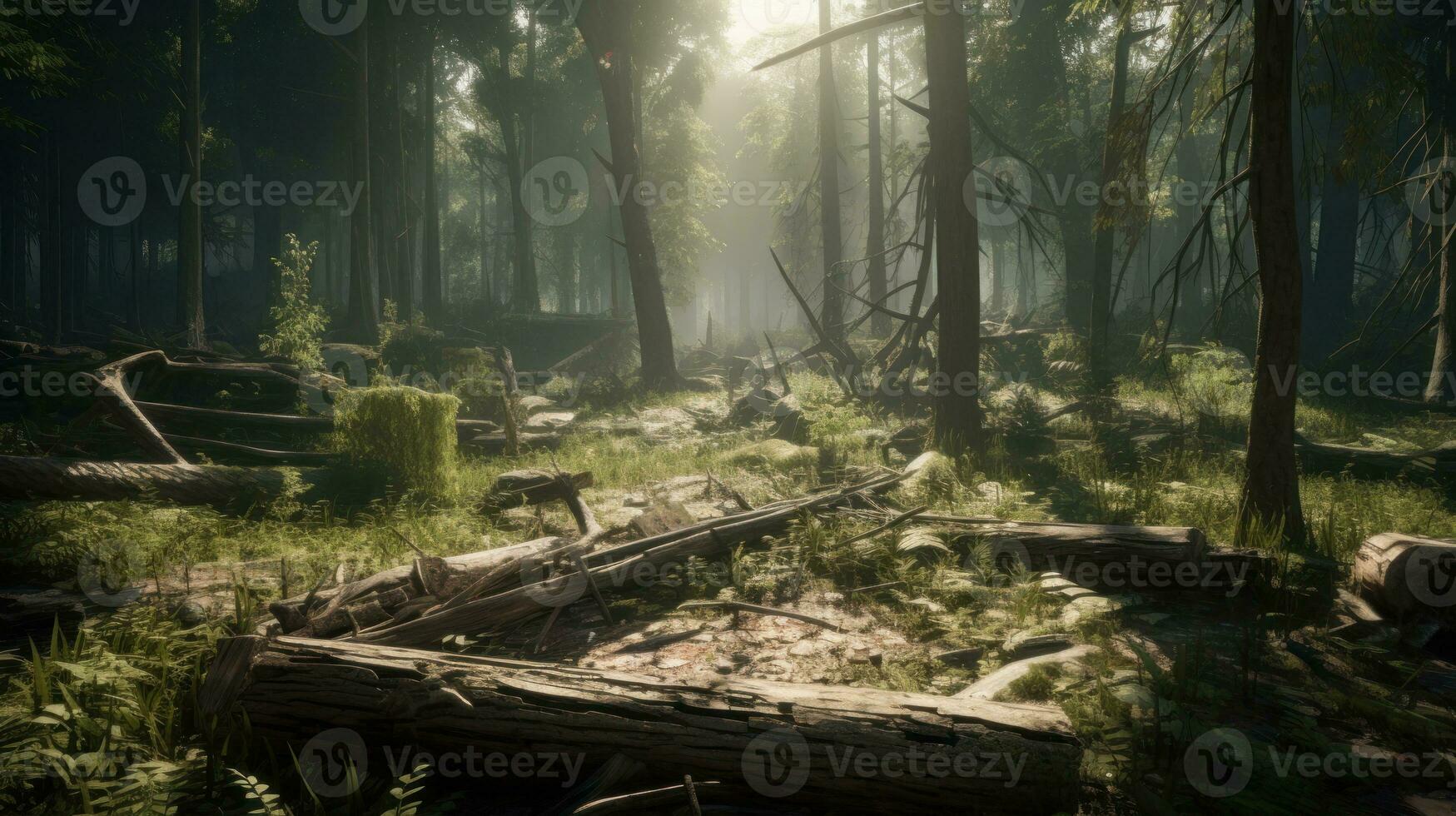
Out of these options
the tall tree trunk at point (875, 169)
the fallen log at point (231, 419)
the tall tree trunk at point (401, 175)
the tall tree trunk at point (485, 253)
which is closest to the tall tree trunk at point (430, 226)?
the tall tree trunk at point (401, 175)

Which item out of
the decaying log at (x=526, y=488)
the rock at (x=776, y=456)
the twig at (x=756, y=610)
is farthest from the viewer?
the rock at (x=776, y=456)

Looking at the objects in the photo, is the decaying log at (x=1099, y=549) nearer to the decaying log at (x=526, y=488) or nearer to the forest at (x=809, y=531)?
the forest at (x=809, y=531)

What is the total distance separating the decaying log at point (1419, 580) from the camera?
4.11 metres

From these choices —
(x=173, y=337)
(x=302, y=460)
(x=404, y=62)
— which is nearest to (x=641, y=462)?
(x=302, y=460)

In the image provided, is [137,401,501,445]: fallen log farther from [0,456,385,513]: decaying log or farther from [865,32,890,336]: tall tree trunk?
[865,32,890,336]: tall tree trunk

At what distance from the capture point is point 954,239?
30.4 feet

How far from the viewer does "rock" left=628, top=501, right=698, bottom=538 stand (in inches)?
240

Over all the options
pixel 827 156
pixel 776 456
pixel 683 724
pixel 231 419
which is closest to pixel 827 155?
pixel 827 156

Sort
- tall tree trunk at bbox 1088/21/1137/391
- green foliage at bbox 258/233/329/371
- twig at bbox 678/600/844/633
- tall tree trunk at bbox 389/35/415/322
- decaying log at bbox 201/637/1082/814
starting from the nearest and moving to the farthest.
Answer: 1. decaying log at bbox 201/637/1082/814
2. twig at bbox 678/600/844/633
3. green foliage at bbox 258/233/329/371
4. tall tree trunk at bbox 1088/21/1137/391
5. tall tree trunk at bbox 389/35/415/322

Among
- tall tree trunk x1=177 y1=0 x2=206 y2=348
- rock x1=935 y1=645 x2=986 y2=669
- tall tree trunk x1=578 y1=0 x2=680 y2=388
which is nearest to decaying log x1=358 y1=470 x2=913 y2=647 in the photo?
rock x1=935 y1=645 x2=986 y2=669

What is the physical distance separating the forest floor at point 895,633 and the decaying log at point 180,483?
0.71 ft

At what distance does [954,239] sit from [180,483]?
8835 mm

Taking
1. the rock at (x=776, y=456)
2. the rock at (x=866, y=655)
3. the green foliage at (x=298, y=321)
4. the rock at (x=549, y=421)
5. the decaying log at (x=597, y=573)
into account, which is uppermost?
the green foliage at (x=298, y=321)

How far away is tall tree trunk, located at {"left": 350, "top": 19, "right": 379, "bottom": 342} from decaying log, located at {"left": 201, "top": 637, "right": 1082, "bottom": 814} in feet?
58.7
